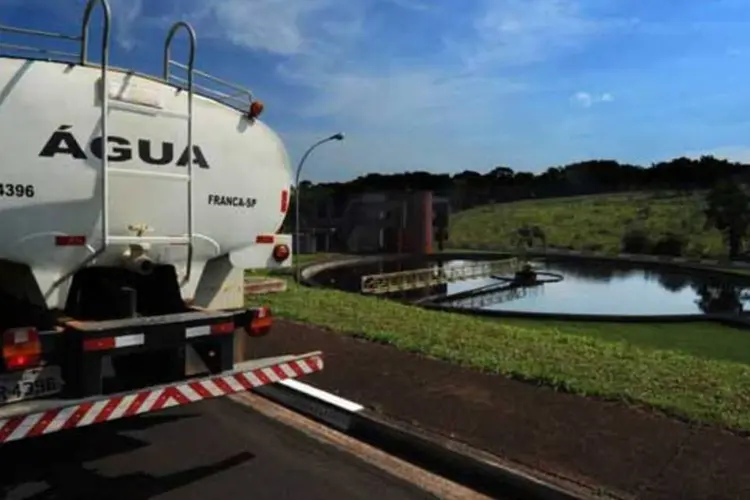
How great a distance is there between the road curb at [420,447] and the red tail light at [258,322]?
3.69 ft

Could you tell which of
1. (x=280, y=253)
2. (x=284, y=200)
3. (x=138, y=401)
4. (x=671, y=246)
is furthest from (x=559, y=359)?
(x=671, y=246)

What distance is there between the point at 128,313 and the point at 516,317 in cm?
2513

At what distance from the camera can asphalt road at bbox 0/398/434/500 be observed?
16.2 feet

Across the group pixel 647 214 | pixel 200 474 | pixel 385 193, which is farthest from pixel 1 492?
pixel 647 214

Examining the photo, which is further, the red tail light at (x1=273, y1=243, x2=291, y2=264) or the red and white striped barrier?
the red tail light at (x1=273, y1=243, x2=291, y2=264)

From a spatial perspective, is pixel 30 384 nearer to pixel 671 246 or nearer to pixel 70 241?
pixel 70 241

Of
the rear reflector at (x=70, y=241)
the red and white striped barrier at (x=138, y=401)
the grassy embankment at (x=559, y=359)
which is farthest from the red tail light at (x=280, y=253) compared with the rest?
the grassy embankment at (x=559, y=359)

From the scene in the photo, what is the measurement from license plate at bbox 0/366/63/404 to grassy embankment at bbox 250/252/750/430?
15.7 feet

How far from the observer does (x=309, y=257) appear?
59.8m

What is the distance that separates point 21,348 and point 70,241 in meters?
0.89

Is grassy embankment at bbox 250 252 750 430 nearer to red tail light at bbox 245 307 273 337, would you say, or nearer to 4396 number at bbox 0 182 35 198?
red tail light at bbox 245 307 273 337

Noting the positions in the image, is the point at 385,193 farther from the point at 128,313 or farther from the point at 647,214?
the point at 128,313

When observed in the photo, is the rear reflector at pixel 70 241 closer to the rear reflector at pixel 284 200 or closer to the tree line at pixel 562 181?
the rear reflector at pixel 284 200

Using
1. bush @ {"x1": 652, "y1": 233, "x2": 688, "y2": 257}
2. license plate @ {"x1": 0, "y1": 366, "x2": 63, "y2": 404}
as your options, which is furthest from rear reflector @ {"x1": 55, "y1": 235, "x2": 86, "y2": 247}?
bush @ {"x1": 652, "y1": 233, "x2": 688, "y2": 257}
